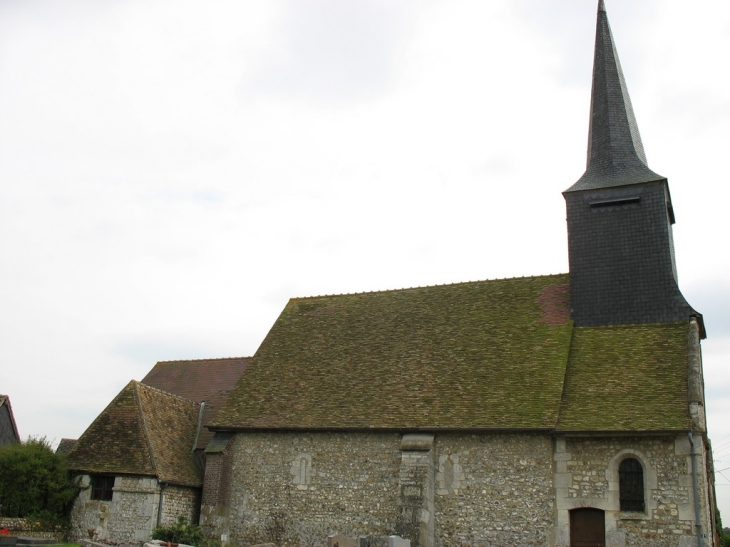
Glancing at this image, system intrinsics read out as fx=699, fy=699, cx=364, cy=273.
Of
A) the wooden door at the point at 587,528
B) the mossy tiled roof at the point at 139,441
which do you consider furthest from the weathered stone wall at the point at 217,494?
the wooden door at the point at 587,528

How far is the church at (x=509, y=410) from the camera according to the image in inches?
641

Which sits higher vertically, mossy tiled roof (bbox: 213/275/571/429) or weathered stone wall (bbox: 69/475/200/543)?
mossy tiled roof (bbox: 213/275/571/429)

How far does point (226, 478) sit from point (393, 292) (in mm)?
8583

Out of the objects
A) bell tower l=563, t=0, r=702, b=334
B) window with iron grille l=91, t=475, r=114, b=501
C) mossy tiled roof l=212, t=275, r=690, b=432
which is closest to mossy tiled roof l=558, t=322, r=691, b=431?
mossy tiled roof l=212, t=275, r=690, b=432

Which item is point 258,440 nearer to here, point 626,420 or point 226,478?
point 226,478

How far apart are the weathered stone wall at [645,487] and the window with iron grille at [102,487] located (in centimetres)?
1199

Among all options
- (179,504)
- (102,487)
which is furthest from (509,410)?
(102,487)

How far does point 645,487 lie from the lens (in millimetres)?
15961

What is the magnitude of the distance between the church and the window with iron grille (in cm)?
71

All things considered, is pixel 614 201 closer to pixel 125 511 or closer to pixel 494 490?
pixel 494 490

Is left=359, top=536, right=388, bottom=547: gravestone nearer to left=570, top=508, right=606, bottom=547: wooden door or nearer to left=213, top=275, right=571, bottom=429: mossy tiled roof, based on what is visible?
left=213, top=275, right=571, bottom=429: mossy tiled roof

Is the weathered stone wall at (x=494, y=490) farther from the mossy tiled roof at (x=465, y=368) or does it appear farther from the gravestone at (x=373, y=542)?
the gravestone at (x=373, y=542)

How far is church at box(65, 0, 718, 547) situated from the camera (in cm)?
1628

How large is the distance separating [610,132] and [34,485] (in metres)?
20.1
